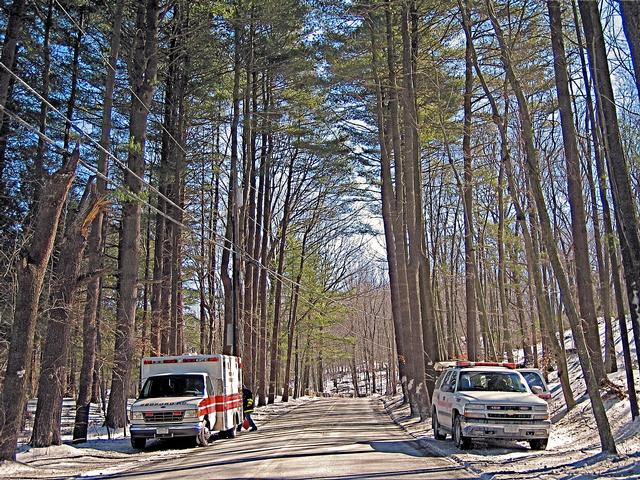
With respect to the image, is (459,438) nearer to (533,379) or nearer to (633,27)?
(533,379)

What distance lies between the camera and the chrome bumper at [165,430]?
58.2ft

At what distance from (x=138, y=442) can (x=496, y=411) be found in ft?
31.1

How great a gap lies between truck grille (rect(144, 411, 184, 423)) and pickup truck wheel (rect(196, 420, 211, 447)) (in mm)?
702

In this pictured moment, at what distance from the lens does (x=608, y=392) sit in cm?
1875

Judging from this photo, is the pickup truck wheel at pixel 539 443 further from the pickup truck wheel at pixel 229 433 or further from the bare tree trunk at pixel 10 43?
the bare tree trunk at pixel 10 43

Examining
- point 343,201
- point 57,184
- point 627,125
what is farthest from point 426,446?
point 343,201

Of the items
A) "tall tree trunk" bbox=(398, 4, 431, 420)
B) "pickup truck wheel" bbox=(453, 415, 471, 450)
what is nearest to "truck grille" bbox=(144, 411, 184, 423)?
"pickup truck wheel" bbox=(453, 415, 471, 450)

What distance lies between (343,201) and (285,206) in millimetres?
5400

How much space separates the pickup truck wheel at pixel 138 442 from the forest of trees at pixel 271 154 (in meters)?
1.84

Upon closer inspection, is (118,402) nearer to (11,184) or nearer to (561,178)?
(11,184)

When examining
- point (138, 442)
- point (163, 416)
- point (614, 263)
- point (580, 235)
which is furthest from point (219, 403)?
point (614, 263)

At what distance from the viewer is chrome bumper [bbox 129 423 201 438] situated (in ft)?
58.2

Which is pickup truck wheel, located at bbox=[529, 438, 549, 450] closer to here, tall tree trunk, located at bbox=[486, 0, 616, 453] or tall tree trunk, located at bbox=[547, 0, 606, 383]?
tall tree trunk, located at bbox=[486, 0, 616, 453]

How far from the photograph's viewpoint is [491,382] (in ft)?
53.4
